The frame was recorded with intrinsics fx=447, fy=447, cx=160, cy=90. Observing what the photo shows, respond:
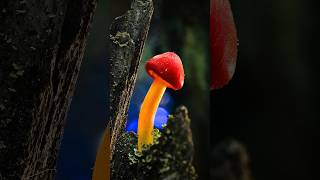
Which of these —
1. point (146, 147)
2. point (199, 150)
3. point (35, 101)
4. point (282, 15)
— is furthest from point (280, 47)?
point (35, 101)

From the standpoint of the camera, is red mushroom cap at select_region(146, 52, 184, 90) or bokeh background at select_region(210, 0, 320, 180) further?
red mushroom cap at select_region(146, 52, 184, 90)

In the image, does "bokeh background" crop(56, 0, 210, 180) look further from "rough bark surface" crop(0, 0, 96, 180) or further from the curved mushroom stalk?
"rough bark surface" crop(0, 0, 96, 180)

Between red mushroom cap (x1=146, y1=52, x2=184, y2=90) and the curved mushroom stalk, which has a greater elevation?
red mushroom cap (x1=146, y1=52, x2=184, y2=90)

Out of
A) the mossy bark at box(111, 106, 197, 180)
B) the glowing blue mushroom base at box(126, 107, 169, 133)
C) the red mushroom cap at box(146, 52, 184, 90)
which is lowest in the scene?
the mossy bark at box(111, 106, 197, 180)

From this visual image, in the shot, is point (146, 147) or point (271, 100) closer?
point (271, 100)

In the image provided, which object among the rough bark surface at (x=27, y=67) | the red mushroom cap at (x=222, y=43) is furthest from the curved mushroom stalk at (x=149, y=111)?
the rough bark surface at (x=27, y=67)

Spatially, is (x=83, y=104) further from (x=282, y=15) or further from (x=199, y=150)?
(x=282, y=15)

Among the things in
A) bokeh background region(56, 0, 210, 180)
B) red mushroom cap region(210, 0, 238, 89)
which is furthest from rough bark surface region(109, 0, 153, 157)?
red mushroom cap region(210, 0, 238, 89)
